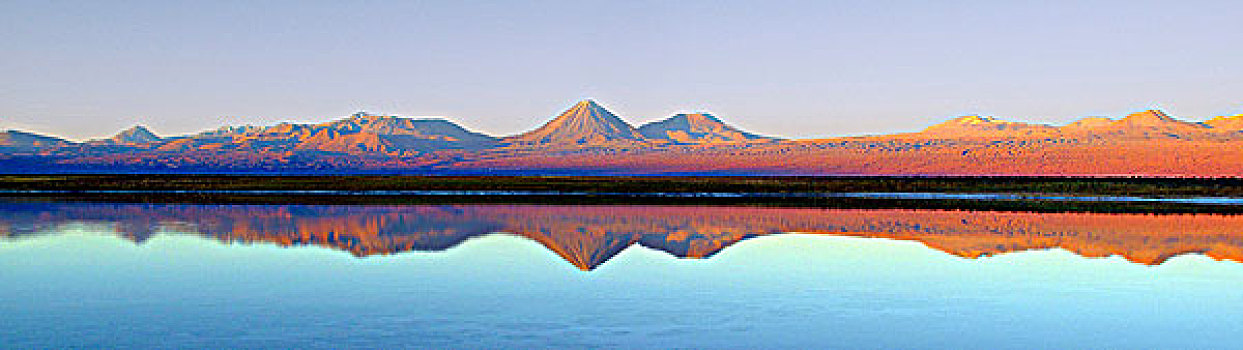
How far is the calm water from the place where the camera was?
1301 centimetres

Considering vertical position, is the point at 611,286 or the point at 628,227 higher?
the point at 628,227

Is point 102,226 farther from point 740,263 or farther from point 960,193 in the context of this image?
point 960,193

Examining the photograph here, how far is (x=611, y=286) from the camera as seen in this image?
17703 mm

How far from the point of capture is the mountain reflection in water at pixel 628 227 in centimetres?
2567

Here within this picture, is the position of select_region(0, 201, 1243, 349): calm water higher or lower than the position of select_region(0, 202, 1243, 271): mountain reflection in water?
lower

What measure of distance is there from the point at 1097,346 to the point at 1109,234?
19711 millimetres

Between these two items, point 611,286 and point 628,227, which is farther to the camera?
point 628,227

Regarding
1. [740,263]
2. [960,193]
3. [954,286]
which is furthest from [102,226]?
[960,193]

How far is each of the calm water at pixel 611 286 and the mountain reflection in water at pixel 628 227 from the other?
189 millimetres

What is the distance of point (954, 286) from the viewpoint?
18.1 m

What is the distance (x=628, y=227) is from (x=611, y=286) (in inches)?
582

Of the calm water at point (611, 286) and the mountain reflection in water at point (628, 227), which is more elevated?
the mountain reflection in water at point (628, 227)

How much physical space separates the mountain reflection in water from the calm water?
0.19 metres

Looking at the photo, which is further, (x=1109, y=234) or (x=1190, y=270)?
(x=1109, y=234)
